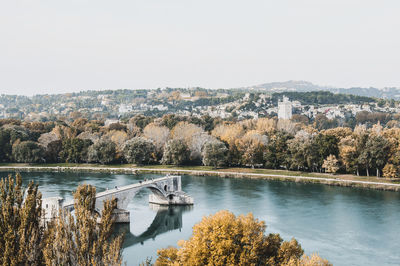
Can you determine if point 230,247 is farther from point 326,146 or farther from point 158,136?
point 158,136

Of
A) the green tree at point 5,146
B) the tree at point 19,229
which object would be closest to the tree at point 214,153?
the green tree at point 5,146

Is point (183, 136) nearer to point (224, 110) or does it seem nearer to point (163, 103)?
point (224, 110)

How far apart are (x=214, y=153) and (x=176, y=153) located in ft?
19.6

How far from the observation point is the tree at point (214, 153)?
61219mm

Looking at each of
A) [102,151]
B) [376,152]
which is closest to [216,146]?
[102,151]

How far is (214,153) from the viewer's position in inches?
2404

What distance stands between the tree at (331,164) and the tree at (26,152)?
42253mm

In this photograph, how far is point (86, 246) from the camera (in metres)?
13.4

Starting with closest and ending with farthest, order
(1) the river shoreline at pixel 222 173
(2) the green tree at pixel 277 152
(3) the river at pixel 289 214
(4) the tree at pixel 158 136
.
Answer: (3) the river at pixel 289 214 → (1) the river shoreline at pixel 222 173 → (2) the green tree at pixel 277 152 → (4) the tree at pixel 158 136

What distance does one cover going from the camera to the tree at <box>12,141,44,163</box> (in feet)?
222

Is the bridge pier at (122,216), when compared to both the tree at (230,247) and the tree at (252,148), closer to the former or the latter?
the tree at (230,247)

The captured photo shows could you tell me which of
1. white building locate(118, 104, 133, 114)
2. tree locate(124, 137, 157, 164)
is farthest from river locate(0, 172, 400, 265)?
white building locate(118, 104, 133, 114)

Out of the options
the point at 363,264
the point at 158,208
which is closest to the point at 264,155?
the point at 158,208

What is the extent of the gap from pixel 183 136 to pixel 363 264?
154ft
